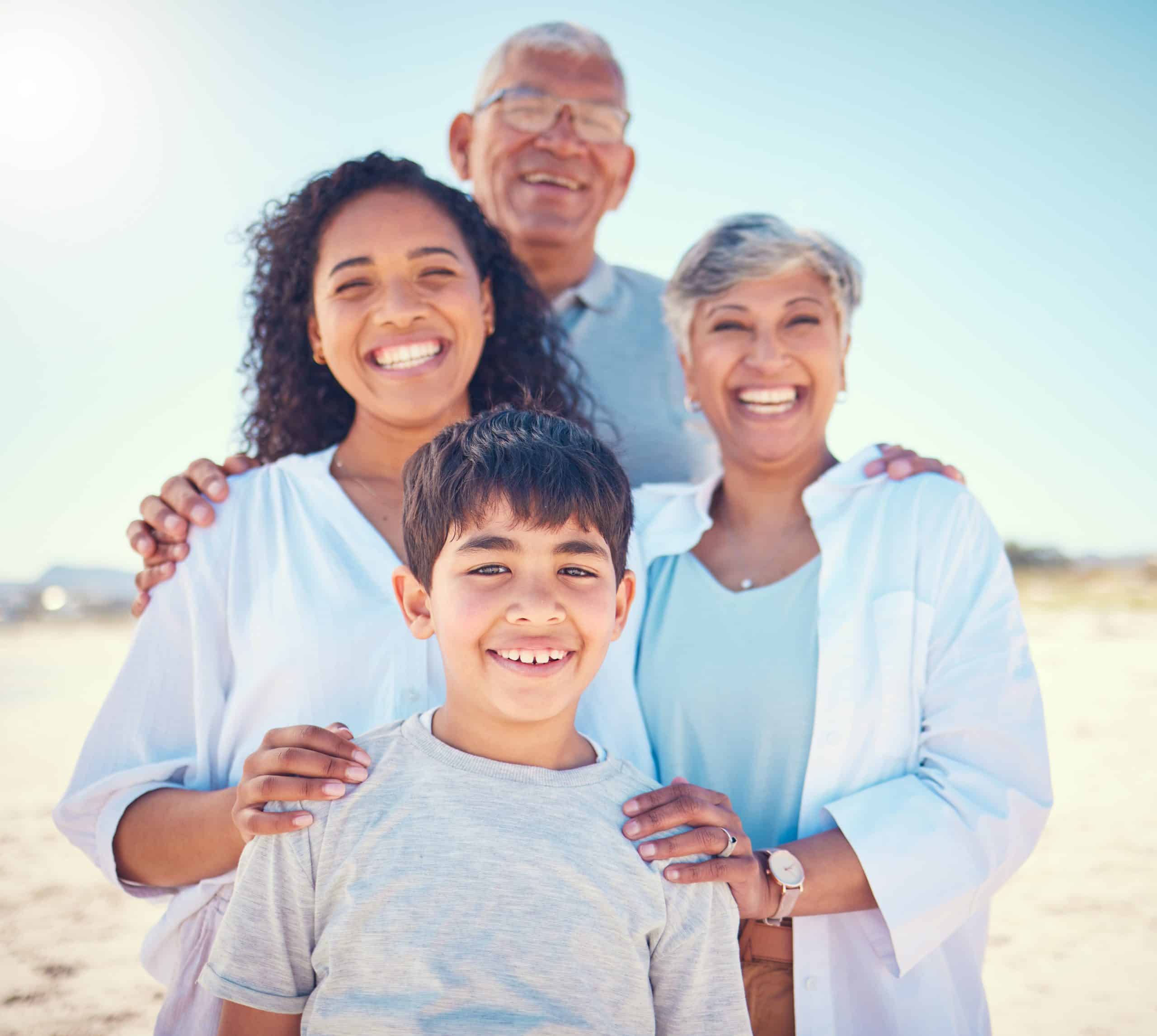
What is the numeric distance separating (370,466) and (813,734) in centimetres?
150

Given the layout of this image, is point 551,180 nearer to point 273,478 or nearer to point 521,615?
point 273,478

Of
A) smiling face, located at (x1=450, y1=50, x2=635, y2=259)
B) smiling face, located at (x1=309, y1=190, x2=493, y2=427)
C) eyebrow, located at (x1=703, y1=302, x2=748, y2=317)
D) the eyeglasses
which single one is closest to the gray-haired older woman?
eyebrow, located at (x1=703, y1=302, x2=748, y2=317)

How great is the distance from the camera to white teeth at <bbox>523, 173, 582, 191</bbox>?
177 inches

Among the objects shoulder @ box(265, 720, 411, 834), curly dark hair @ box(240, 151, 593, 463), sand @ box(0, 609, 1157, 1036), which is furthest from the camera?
sand @ box(0, 609, 1157, 1036)

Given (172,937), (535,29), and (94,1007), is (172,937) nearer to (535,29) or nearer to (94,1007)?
(94,1007)

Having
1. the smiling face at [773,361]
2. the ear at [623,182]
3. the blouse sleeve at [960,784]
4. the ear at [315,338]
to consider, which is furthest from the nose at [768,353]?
the ear at [623,182]

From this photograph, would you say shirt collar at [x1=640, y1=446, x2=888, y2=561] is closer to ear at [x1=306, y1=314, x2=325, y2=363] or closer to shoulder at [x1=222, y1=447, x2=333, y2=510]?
shoulder at [x1=222, y1=447, x2=333, y2=510]

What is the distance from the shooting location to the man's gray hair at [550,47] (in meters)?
4.44

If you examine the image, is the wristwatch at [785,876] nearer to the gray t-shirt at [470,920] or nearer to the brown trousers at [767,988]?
the brown trousers at [767,988]

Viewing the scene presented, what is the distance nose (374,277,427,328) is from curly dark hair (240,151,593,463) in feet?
1.08

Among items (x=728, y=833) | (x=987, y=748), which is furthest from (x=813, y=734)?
(x=728, y=833)

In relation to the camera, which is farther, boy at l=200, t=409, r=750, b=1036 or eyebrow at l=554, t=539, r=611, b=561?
eyebrow at l=554, t=539, r=611, b=561

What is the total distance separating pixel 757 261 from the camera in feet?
10.4

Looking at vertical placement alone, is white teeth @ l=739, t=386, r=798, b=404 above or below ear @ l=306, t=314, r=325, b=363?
below
